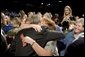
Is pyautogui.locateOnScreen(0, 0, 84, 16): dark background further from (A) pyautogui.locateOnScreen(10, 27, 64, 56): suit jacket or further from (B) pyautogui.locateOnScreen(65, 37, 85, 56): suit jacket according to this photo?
(B) pyautogui.locateOnScreen(65, 37, 85, 56): suit jacket

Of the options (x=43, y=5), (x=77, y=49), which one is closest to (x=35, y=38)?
(x=77, y=49)

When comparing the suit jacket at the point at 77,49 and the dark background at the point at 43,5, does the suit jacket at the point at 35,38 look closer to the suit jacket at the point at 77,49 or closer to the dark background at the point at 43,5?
the suit jacket at the point at 77,49

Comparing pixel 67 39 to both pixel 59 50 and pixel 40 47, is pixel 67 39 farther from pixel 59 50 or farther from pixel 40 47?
pixel 40 47

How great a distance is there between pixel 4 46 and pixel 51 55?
3.11ft

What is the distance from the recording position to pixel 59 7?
1324cm

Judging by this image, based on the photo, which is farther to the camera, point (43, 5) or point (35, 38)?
point (43, 5)

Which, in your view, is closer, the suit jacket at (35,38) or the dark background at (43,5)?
the suit jacket at (35,38)

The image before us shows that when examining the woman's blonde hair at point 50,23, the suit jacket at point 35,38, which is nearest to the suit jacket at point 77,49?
the suit jacket at point 35,38

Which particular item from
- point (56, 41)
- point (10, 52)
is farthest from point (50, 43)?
point (10, 52)

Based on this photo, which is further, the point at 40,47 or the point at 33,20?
the point at 33,20

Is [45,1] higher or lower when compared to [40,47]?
lower

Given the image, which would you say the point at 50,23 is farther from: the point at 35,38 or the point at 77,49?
the point at 77,49

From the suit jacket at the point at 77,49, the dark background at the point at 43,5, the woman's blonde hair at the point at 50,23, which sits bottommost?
the dark background at the point at 43,5

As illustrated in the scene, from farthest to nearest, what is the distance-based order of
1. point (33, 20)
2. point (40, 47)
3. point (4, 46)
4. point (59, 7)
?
point (59, 7)
point (4, 46)
point (33, 20)
point (40, 47)
